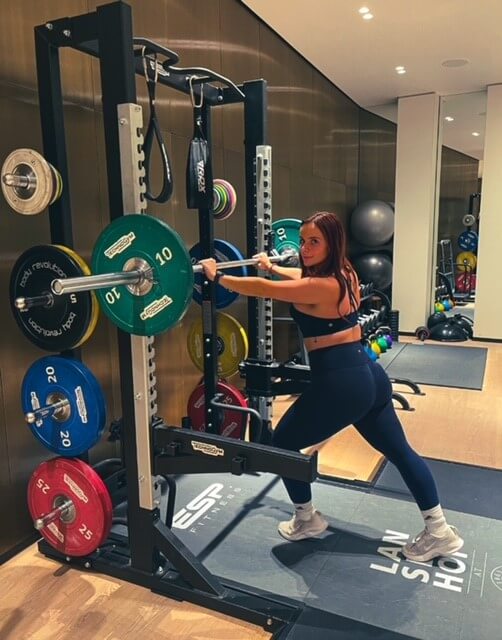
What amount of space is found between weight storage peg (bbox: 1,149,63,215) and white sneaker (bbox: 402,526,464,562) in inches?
71.6

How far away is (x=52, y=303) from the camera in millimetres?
1812

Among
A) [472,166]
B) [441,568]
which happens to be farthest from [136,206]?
[472,166]

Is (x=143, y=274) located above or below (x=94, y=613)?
above

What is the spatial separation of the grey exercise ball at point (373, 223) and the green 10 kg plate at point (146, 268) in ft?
16.6

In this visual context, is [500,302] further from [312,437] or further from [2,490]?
[2,490]

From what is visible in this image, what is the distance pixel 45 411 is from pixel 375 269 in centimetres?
510

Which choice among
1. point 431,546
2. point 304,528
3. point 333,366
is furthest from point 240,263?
point 431,546

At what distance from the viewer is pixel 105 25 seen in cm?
170

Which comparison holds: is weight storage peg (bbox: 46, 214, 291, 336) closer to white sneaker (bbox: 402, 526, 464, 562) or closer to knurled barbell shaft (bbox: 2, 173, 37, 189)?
knurled barbell shaft (bbox: 2, 173, 37, 189)

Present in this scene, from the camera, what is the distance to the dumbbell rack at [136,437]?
170 centimetres

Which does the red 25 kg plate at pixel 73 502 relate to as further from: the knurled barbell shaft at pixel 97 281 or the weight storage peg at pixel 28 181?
the weight storage peg at pixel 28 181

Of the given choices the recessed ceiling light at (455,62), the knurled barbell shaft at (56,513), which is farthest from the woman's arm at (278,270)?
the recessed ceiling light at (455,62)

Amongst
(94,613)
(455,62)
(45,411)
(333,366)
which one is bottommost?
(94,613)

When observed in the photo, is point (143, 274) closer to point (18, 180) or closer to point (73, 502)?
point (18, 180)
